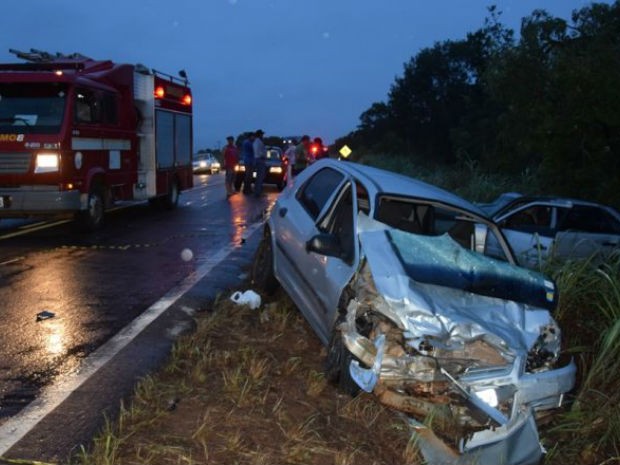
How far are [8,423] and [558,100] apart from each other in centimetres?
954

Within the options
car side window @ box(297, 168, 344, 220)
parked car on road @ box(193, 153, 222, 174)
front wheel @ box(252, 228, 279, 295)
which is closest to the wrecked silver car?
car side window @ box(297, 168, 344, 220)

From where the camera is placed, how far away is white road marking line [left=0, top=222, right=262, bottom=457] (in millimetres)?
4262

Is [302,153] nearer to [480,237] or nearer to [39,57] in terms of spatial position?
[39,57]

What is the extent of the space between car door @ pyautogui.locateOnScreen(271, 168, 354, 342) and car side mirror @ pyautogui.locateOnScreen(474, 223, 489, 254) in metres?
1.16

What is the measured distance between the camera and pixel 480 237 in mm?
5727

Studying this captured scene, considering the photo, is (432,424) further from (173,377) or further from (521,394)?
(173,377)

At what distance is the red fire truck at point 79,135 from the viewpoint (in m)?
11.4

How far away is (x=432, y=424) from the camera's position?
4.15m

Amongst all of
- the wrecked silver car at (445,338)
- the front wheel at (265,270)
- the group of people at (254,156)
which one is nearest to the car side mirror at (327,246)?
the wrecked silver car at (445,338)

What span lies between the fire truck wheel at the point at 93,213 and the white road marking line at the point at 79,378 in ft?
14.4

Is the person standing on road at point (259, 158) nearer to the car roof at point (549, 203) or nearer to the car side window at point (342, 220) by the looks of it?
the car roof at point (549, 203)

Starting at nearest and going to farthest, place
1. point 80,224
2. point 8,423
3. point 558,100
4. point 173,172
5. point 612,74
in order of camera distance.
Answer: point 8,423 → point 612,74 → point 558,100 → point 80,224 → point 173,172

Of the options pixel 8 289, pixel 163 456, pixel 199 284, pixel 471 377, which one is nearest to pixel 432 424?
pixel 471 377

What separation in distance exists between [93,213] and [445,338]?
377 inches
